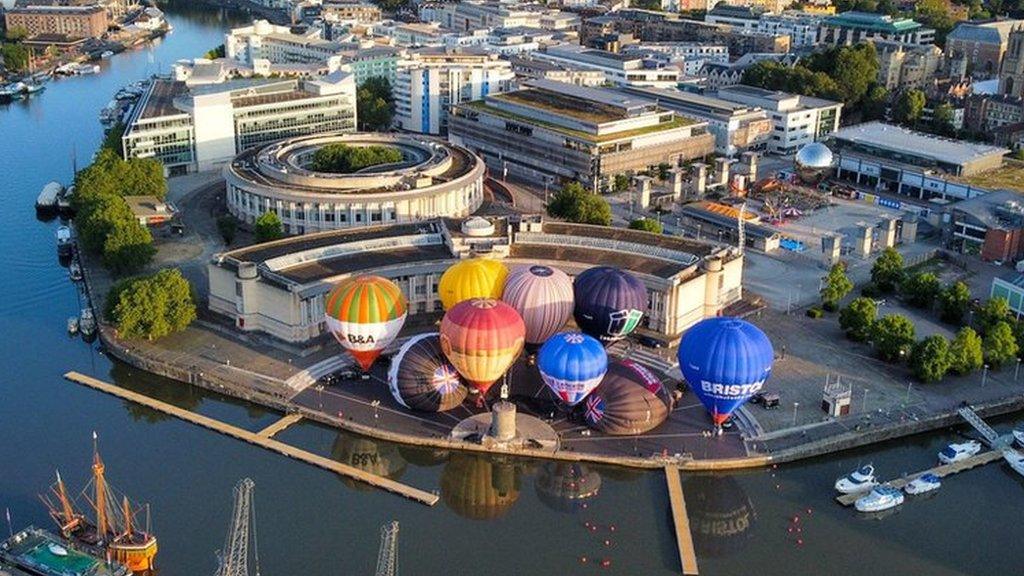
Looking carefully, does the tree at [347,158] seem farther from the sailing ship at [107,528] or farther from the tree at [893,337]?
the sailing ship at [107,528]

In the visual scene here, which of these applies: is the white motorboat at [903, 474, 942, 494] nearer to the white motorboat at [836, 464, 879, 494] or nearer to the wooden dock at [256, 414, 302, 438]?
the white motorboat at [836, 464, 879, 494]

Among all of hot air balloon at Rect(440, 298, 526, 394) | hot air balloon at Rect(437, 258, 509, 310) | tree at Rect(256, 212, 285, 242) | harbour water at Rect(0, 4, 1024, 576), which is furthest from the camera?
tree at Rect(256, 212, 285, 242)

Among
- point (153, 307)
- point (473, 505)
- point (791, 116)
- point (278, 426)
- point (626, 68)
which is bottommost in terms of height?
point (473, 505)

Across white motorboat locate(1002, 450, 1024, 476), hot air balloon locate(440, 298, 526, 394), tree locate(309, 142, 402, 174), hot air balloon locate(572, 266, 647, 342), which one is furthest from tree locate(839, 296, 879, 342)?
tree locate(309, 142, 402, 174)

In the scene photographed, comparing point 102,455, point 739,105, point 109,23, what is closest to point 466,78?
point 739,105

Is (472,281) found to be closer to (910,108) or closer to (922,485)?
(922,485)

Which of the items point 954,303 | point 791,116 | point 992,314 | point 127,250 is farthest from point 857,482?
point 791,116

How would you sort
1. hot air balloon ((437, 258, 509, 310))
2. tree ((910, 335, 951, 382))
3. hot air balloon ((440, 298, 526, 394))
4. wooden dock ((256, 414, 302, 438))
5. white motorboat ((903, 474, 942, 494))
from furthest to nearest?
hot air balloon ((437, 258, 509, 310))
tree ((910, 335, 951, 382))
wooden dock ((256, 414, 302, 438))
hot air balloon ((440, 298, 526, 394))
white motorboat ((903, 474, 942, 494))
